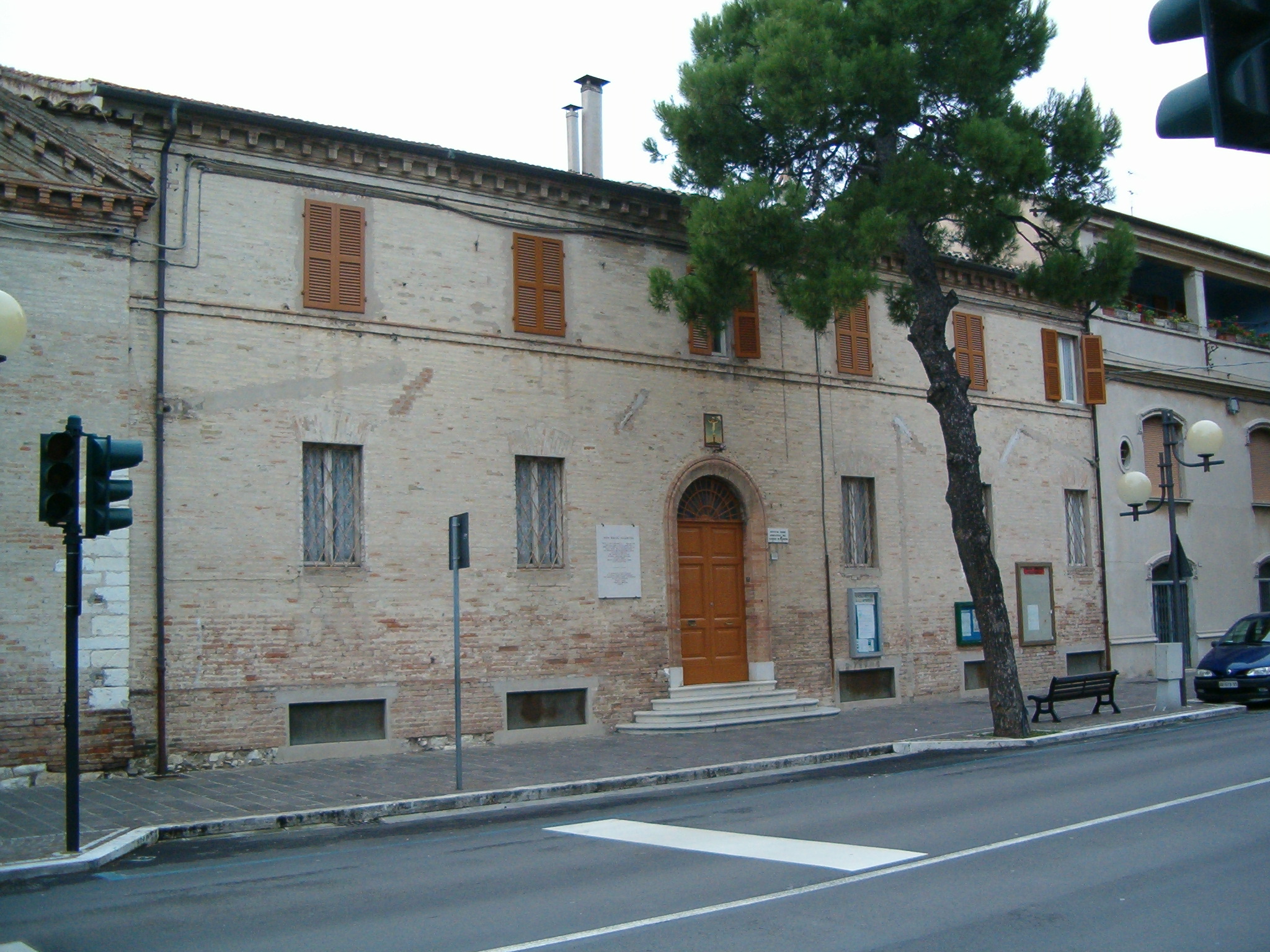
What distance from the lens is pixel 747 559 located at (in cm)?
1948

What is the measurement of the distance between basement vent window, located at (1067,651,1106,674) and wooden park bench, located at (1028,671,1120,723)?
560 cm

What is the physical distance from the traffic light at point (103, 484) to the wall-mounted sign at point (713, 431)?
35.1ft

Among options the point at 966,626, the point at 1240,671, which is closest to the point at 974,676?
the point at 966,626

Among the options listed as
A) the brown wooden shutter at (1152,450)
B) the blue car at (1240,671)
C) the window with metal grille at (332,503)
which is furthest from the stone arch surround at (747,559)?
the brown wooden shutter at (1152,450)

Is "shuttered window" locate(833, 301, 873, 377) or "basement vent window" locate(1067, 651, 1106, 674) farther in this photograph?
"basement vent window" locate(1067, 651, 1106, 674)

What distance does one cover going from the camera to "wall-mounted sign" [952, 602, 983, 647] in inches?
870

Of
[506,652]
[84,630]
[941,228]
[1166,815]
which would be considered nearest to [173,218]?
[84,630]

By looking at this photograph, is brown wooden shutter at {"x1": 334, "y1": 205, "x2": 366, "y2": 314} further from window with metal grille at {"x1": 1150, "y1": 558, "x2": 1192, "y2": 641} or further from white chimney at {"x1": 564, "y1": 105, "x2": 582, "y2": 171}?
window with metal grille at {"x1": 1150, "y1": 558, "x2": 1192, "y2": 641}

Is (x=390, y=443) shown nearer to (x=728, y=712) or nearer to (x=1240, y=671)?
(x=728, y=712)

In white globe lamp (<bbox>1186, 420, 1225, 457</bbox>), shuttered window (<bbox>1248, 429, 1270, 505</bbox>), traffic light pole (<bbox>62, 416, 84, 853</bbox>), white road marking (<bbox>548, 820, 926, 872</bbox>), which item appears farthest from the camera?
shuttered window (<bbox>1248, 429, 1270, 505</bbox>)

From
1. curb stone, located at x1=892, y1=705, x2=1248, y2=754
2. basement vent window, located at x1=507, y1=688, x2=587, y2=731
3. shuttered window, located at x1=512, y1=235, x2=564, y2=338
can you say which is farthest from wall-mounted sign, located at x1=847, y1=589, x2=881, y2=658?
shuttered window, located at x1=512, y1=235, x2=564, y2=338

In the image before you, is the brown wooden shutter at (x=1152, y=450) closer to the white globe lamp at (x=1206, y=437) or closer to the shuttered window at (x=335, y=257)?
the white globe lamp at (x=1206, y=437)

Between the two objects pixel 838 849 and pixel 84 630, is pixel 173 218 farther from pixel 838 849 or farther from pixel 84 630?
pixel 838 849

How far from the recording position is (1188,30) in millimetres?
3406
